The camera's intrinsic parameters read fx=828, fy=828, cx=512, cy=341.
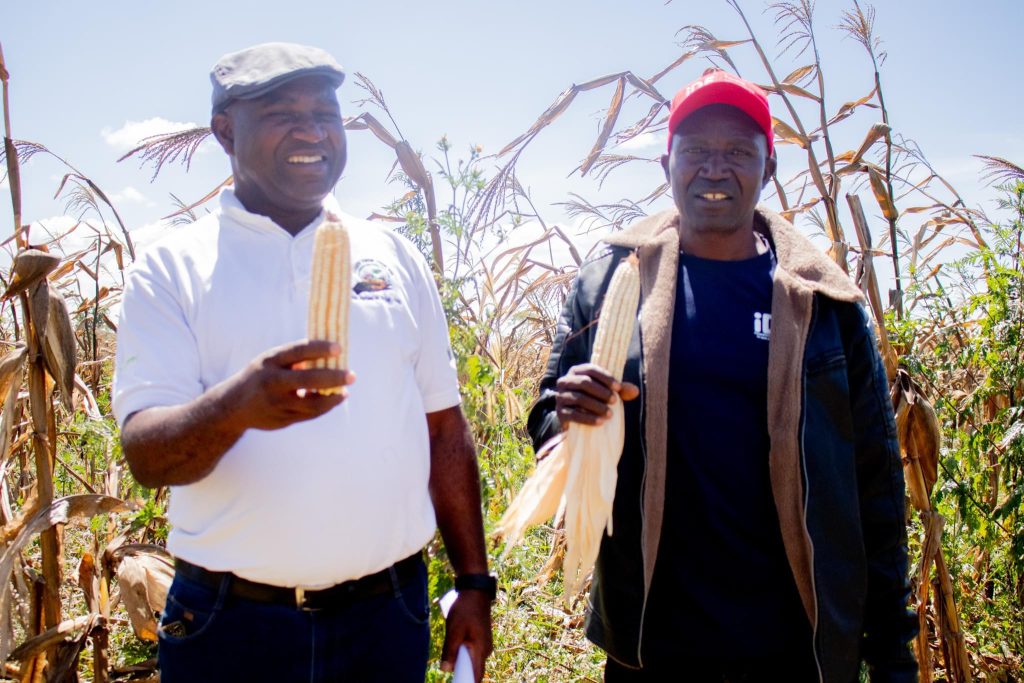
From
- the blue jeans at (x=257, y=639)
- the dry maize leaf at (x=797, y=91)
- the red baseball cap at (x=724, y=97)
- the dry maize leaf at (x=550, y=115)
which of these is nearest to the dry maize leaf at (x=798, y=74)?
the dry maize leaf at (x=797, y=91)

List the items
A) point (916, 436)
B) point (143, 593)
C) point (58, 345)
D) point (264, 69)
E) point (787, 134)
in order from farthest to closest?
1. point (787, 134)
2. point (916, 436)
3. point (143, 593)
4. point (58, 345)
5. point (264, 69)

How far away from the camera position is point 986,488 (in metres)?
3.99

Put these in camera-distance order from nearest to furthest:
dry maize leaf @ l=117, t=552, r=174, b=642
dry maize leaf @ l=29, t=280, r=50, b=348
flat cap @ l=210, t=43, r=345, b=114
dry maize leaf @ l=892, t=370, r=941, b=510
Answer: flat cap @ l=210, t=43, r=345, b=114 < dry maize leaf @ l=29, t=280, r=50, b=348 < dry maize leaf @ l=117, t=552, r=174, b=642 < dry maize leaf @ l=892, t=370, r=941, b=510

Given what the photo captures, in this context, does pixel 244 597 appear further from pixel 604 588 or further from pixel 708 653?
pixel 708 653

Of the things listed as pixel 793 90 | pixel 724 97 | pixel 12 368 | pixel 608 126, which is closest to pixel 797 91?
pixel 793 90

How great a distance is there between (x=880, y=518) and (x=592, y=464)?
0.85 metres

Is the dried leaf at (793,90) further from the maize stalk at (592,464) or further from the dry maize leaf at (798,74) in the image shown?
the maize stalk at (592,464)

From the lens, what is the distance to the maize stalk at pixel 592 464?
7.06 feet

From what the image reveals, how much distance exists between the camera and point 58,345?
9.53 feet

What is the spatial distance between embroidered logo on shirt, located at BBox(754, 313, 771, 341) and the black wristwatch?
101cm

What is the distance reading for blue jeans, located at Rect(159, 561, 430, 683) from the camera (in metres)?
1.91

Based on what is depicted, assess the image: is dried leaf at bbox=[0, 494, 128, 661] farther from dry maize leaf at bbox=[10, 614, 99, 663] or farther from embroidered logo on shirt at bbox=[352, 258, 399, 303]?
embroidered logo on shirt at bbox=[352, 258, 399, 303]

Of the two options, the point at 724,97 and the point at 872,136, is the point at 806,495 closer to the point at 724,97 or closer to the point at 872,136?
the point at 724,97

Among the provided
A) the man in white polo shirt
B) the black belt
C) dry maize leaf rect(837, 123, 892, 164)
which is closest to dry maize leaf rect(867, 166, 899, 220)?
dry maize leaf rect(837, 123, 892, 164)
